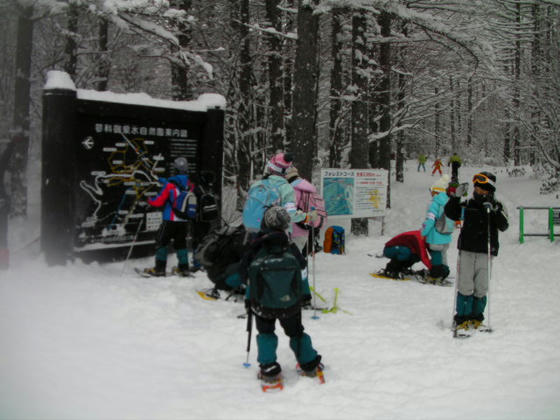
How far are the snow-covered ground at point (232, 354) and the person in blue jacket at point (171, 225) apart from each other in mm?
392

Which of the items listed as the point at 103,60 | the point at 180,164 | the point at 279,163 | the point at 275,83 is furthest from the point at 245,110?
the point at 279,163

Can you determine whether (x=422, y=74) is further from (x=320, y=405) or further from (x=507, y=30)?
(x=320, y=405)

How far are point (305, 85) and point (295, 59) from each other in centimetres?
57

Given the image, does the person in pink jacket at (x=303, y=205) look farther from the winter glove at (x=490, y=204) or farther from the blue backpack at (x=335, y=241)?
the blue backpack at (x=335, y=241)

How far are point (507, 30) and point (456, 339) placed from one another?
11.3m

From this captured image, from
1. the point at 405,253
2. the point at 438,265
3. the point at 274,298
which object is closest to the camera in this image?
the point at 274,298

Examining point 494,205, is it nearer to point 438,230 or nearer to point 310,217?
point 310,217

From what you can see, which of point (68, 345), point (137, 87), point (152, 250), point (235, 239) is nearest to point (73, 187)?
point (152, 250)

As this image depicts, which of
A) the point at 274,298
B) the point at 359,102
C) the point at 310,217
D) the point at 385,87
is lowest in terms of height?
the point at 274,298

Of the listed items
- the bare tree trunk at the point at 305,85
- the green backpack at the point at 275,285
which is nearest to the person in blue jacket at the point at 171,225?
the bare tree trunk at the point at 305,85

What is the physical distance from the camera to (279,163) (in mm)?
6512

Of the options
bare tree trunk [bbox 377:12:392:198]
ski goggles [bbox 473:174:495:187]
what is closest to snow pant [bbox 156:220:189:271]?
ski goggles [bbox 473:174:495:187]

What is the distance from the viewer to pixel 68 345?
5074mm

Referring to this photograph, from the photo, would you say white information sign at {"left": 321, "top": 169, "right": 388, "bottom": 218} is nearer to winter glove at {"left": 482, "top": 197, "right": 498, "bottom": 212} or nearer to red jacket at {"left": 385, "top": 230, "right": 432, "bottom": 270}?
red jacket at {"left": 385, "top": 230, "right": 432, "bottom": 270}
